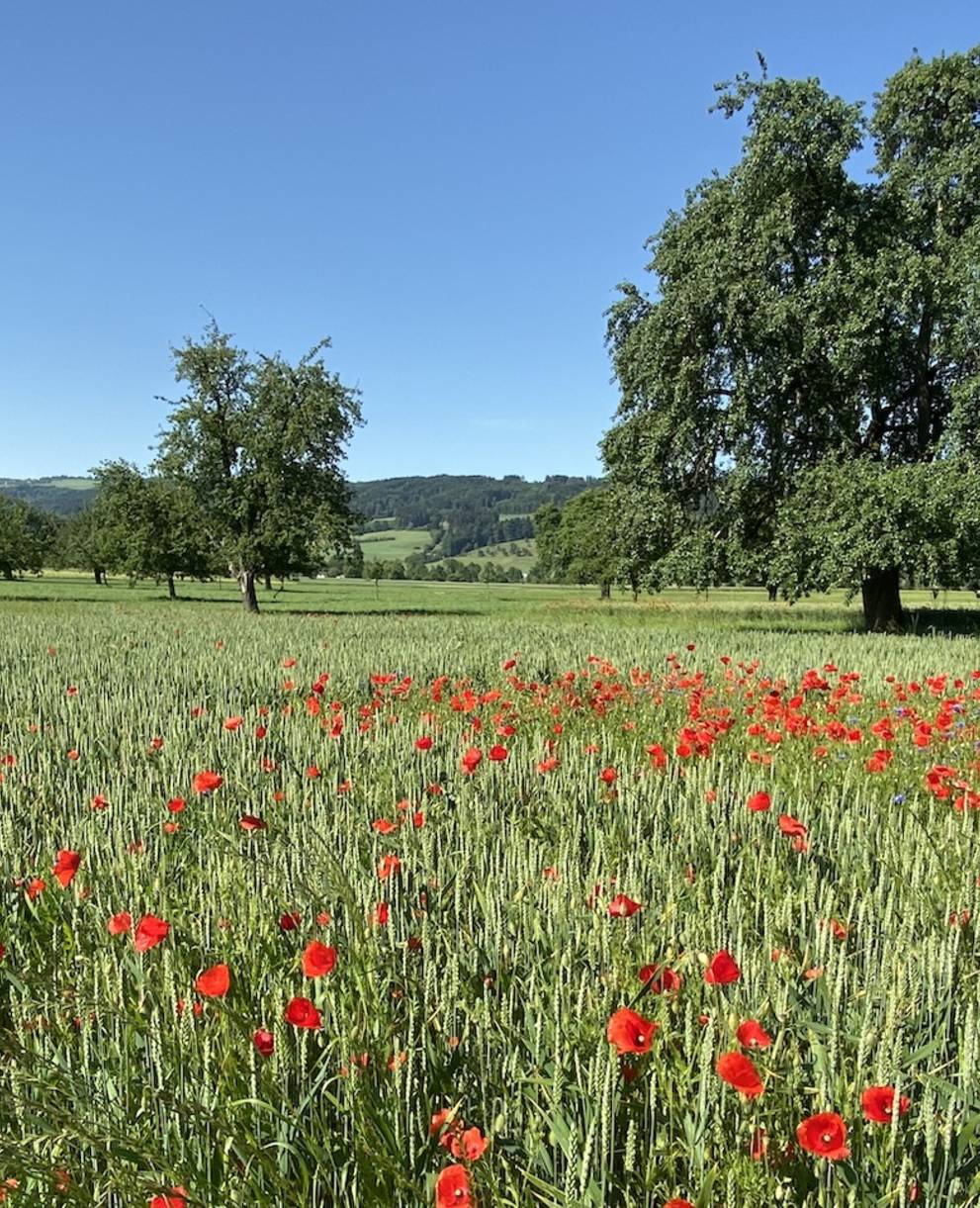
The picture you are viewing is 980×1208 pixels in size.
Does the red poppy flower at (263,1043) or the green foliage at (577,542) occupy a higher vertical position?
the green foliage at (577,542)

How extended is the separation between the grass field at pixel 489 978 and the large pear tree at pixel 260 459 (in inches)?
1023

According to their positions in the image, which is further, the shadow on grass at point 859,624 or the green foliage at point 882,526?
the shadow on grass at point 859,624

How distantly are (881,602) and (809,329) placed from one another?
6.61 m

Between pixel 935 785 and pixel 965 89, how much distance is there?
20526 millimetres

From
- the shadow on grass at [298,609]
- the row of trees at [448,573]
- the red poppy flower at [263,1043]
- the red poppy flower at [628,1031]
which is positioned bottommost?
the shadow on grass at [298,609]

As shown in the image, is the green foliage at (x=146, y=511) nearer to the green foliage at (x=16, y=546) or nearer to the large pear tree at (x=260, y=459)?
the large pear tree at (x=260, y=459)

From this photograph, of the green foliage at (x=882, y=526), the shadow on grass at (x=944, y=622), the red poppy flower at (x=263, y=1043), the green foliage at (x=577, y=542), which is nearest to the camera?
the red poppy flower at (x=263, y=1043)

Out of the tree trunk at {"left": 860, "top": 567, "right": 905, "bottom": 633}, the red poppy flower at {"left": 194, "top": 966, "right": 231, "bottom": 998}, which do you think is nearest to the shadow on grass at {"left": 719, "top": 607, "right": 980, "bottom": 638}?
the tree trunk at {"left": 860, "top": 567, "right": 905, "bottom": 633}

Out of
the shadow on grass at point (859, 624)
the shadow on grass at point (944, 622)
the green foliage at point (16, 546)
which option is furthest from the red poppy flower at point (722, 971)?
the green foliage at point (16, 546)

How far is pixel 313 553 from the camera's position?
3103 centimetres

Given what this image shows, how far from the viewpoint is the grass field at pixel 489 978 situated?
1.44 meters

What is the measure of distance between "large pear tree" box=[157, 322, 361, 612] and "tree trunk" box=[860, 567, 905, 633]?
18.5 metres

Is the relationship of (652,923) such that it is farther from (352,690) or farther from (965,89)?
(965,89)

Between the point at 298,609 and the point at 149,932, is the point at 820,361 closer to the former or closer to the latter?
the point at 149,932
